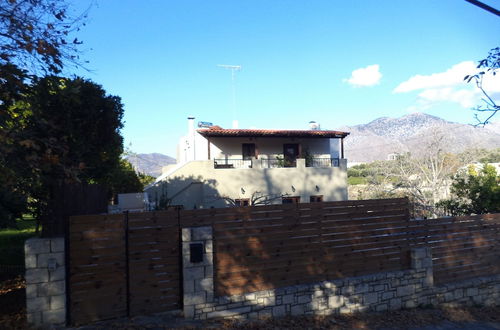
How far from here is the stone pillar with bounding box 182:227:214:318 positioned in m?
5.79

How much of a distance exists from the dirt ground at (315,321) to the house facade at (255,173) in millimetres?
6858

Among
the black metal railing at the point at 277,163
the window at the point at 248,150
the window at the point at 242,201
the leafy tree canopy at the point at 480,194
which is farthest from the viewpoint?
the window at the point at 248,150

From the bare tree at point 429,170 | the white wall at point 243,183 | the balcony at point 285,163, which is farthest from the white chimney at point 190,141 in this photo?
the bare tree at point 429,170

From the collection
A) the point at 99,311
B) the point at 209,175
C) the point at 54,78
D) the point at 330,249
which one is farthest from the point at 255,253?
the point at 209,175

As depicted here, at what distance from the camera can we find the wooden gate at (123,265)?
5305mm

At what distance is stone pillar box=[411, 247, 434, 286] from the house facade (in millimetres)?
6414

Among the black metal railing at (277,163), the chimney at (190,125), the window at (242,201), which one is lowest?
the window at (242,201)

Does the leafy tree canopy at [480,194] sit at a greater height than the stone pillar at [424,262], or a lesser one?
greater

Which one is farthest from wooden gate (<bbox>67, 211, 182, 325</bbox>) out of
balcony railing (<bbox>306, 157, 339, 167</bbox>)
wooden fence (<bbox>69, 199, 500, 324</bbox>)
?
balcony railing (<bbox>306, 157, 339, 167</bbox>)

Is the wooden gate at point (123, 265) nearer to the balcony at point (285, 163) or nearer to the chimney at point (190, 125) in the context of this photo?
the balcony at point (285, 163)

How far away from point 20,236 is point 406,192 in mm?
20067

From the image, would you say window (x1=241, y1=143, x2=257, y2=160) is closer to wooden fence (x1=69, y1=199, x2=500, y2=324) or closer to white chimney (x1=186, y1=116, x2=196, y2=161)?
white chimney (x1=186, y1=116, x2=196, y2=161)

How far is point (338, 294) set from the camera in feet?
22.8

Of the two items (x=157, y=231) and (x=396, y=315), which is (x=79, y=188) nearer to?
(x=157, y=231)
